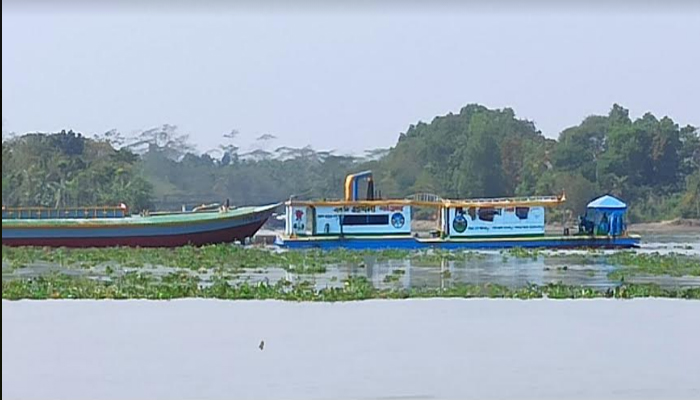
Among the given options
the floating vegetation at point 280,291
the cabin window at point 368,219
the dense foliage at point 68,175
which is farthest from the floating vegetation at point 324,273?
the dense foliage at point 68,175

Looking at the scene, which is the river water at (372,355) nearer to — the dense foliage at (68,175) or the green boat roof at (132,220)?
the green boat roof at (132,220)

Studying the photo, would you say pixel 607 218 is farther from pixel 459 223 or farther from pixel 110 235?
pixel 110 235

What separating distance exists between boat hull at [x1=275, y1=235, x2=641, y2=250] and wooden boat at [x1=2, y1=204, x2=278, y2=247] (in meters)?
0.85

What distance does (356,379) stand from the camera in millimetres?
5410

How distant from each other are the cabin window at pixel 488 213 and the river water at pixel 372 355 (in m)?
7.94

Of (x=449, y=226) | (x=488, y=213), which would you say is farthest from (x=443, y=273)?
(x=488, y=213)

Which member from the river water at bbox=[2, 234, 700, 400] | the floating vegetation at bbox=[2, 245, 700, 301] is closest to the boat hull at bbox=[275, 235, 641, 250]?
the floating vegetation at bbox=[2, 245, 700, 301]

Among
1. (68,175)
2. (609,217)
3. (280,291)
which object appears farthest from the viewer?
(68,175)

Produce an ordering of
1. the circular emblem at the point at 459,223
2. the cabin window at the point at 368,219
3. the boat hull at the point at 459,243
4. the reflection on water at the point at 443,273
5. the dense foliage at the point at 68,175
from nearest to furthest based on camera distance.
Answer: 1. the reflection on water at the point at 443,273
2. the boat hull at the point at 459,243
3. the cabin window at the point at 368,219
4. the circular emblem at the point at 459,223
5. the dense foliage at the point at 68,175

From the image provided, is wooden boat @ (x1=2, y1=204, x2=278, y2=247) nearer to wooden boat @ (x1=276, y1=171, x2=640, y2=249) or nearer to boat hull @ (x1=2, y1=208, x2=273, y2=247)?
boat hull @ (x1=2, y1=208, x2=273, y2=247)

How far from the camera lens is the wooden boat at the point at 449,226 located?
15812 mm

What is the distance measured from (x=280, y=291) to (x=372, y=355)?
294 cm

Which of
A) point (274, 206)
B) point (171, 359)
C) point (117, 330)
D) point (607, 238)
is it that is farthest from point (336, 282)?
point (274, 206)

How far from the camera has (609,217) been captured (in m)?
16.4
